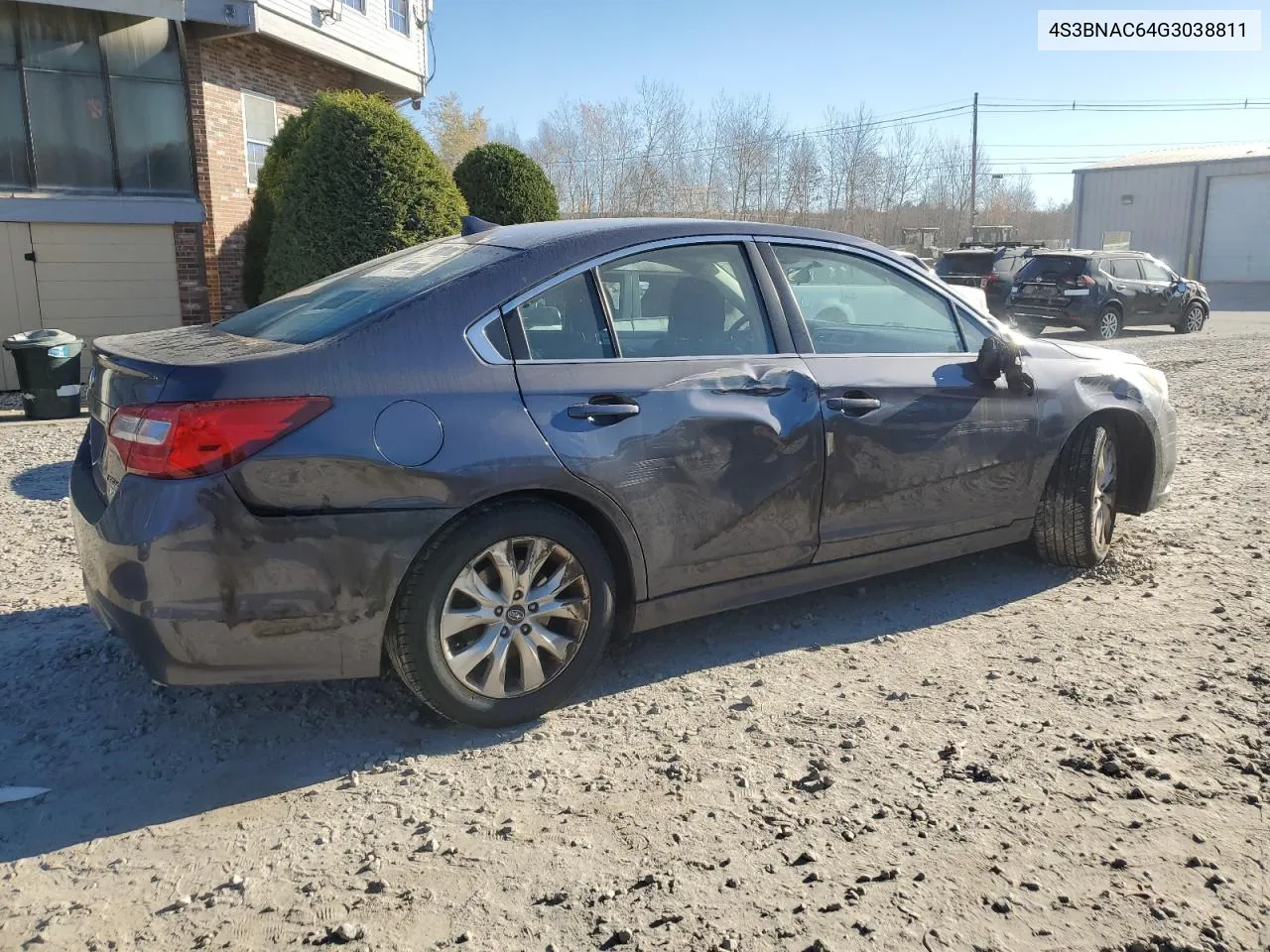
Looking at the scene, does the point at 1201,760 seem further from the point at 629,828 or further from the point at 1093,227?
the point at 1093,227

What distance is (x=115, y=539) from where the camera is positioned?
9.96 feet

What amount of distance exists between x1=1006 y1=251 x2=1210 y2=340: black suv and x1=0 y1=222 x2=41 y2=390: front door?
15.1 m

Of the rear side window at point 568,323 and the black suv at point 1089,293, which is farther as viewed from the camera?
the black suv at point 1089,293

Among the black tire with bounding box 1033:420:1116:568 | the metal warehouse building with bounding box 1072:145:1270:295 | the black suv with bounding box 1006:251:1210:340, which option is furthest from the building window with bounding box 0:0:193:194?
the metal warehouse building with bounding box 1072:145:1270:295

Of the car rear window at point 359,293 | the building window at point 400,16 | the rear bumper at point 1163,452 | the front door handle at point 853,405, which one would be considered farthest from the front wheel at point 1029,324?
the car rear window at point 359,293

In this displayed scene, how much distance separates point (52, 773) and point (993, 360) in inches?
149

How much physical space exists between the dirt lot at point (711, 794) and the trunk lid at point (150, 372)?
0.95 m

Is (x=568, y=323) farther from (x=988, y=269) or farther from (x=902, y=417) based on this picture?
(x=988, y=269)

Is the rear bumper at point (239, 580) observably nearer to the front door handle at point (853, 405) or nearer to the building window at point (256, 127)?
the front door handle at point (853, 405)

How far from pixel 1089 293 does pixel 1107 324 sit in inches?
35.7

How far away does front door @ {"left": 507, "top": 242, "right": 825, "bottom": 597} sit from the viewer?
3459 millimetres

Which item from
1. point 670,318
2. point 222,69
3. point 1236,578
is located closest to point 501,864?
point 670,318

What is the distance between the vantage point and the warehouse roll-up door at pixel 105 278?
42.7ft

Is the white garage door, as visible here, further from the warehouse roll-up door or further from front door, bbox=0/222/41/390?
front door, bbox=0/222/41/390
